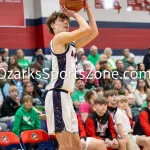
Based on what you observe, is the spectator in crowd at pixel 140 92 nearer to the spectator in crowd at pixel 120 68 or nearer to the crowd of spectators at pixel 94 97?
the crowd of spectators at pixel 94 97

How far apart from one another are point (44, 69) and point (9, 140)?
3.75m

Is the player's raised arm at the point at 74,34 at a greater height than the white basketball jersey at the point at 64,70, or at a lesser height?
greater

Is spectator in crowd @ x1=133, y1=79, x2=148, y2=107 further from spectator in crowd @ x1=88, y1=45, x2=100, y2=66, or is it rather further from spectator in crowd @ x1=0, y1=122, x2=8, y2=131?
spectator in crowd @ x1=0, y1=122, x2=8, y2=131

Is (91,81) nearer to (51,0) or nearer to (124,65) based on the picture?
(124,65)

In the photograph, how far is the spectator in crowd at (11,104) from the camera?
859 cm

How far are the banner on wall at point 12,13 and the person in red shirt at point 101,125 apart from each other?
5068mm

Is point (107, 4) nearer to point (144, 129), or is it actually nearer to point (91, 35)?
point (144, 129)

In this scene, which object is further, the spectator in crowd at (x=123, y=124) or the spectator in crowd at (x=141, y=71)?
the spectator in crowd at (x=141, y=71)

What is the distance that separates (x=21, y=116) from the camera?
313 inches

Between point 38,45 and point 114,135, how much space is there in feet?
17.2

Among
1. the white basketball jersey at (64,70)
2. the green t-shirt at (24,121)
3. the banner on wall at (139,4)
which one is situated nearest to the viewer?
the white basketball jersey at (64,70)

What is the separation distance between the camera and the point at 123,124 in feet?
26.9

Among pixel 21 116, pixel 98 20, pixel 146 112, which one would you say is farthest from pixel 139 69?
pixel 21 116

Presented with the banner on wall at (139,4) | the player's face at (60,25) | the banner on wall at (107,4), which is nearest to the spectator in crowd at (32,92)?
the player's face at (60,25)
